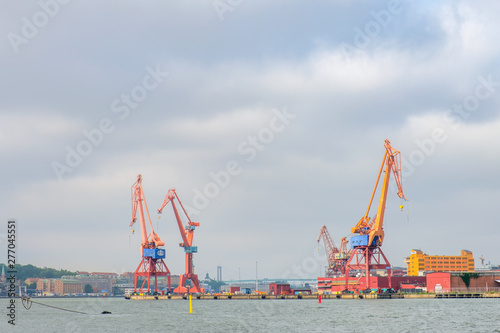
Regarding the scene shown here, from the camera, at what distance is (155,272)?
533ft

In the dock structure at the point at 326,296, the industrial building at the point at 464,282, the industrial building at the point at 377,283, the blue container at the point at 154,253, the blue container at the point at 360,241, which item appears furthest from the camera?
the blue container at the point at 154,253

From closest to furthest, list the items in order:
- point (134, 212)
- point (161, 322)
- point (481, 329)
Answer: point (481, 329)
point (161, 322)
point (134, 212)

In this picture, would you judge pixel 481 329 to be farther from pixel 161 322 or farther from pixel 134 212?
pixel 134 212

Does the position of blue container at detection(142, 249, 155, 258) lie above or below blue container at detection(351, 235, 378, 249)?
below

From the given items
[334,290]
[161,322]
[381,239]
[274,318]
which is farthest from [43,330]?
[334,290]

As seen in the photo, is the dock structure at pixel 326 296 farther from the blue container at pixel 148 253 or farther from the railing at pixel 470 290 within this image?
the blue container at pixel 148 253

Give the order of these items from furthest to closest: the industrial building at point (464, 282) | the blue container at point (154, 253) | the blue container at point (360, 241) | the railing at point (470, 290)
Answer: the blue container at point (154, 253) → the blue container at point (360, 241) → the industrial building at point (464, 282) → the railing at point (470, 290)

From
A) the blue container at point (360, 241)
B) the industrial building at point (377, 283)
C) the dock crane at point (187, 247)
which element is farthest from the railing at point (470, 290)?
the dock crane at point (187, 247)

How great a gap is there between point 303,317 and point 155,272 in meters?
88.8

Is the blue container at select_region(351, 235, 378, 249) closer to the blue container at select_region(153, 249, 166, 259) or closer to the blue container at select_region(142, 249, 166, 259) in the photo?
the blue container at select_region(153, 249, 166, 259)

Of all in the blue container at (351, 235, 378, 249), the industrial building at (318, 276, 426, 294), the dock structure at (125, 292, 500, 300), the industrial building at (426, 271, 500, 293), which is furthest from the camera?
the industrial building at (318, 276, 426, 294)

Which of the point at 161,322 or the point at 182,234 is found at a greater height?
the point at 182,234

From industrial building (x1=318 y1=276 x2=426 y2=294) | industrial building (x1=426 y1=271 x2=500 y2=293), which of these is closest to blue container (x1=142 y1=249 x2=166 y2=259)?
industrial building (x1=318 y1=276 x2=426 y2=294)

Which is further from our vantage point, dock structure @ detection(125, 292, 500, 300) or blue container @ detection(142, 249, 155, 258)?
blue container @ detection(142, 249, 155, 258)
